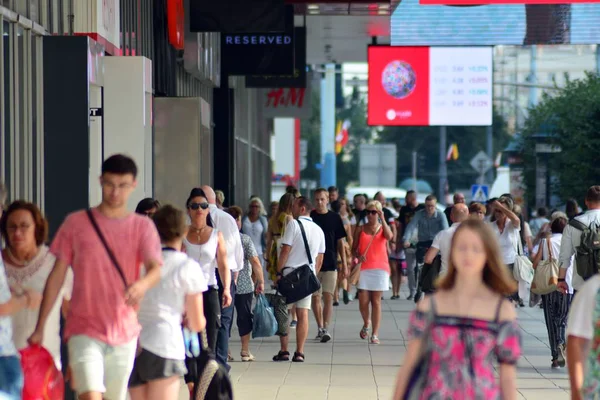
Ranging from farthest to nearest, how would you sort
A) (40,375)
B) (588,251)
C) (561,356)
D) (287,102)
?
(287,102), (561,356), (588,251), (40,375)

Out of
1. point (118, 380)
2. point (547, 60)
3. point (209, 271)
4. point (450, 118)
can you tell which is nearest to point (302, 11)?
point (450, 118)

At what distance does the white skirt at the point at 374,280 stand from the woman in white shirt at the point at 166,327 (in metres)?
7.75

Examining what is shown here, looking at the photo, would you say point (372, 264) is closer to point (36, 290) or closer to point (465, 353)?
point (36, 290)

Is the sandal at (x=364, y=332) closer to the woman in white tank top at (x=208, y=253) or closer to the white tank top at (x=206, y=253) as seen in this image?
the woman in white tank top at (x=208, y=253)

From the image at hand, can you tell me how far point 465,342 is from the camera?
4.93 metres

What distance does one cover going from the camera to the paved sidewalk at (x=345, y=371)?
10492mm

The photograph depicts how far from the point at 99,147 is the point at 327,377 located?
288 cm

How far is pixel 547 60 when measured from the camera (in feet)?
400

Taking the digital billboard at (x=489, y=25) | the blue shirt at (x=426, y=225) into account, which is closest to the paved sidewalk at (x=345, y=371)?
the blue shirt at (x=426, y=225)

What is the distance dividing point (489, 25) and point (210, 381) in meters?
12.9

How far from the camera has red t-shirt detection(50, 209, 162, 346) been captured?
6.15m

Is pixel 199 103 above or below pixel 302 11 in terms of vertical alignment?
below

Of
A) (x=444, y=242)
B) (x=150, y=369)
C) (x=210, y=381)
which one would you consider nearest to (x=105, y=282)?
(x=150, y=369)

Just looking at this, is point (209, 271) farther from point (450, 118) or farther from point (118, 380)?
point (450, 118)
